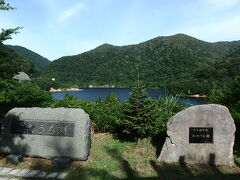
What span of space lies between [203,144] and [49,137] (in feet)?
13.9

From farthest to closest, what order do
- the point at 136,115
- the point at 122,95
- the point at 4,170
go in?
1. the point at 122,95
2. the point at 136,115
3. the point at 4,170

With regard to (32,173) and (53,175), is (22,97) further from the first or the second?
(53,175)

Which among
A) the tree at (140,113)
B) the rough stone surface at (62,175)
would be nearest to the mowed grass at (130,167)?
the rough stone surface at (62,175)

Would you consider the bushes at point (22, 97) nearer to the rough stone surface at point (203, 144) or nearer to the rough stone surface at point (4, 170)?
the rough stone surface at point (4, 170)

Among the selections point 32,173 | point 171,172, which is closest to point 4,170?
point 32,173

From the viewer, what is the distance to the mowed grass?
545 cm

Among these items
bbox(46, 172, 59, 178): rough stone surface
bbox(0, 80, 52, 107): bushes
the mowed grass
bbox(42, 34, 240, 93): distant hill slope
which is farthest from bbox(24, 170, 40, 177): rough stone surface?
bbox(42, 34, 240, 93): distant hill slope

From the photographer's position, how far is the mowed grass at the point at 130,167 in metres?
5.45

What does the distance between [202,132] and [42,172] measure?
421 centimetres

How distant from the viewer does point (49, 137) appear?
6559 mm

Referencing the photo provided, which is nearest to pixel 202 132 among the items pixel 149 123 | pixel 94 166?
pixel 149 123

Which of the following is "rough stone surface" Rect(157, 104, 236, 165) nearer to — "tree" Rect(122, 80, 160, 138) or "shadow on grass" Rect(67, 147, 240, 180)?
"shadow on grass" Rect(67, 147, 240, 180)

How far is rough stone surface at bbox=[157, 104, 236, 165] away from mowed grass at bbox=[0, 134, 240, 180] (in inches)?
9.1

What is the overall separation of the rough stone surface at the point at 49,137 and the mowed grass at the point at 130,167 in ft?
0.93
